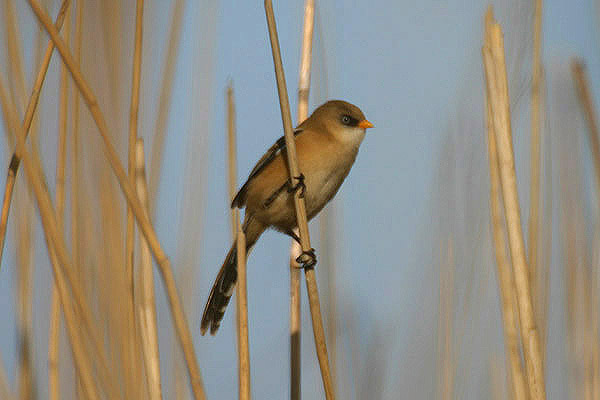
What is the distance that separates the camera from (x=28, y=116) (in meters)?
1.30

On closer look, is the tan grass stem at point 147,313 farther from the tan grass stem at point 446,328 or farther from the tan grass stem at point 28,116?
the tan grass stem at point 446,328

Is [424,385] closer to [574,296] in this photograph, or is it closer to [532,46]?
[574,296]

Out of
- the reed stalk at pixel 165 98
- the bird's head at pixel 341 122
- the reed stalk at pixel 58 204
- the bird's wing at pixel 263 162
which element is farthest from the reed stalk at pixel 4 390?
the bird's head at pixel 341 122

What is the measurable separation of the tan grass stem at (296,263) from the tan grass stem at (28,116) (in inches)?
26.0

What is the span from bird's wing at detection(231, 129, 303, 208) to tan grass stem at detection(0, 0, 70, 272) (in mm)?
980

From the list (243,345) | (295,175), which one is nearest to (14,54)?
(295,175)

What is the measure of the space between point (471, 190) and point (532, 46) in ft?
1.52

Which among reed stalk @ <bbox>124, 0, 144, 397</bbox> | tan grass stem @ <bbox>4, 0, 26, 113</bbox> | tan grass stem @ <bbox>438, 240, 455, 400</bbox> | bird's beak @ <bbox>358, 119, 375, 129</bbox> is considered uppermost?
tan grass stem @ <bbox>4, 0, 26, 113</bbox>

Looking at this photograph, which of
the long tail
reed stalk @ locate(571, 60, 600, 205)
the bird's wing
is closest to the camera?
reed stalk @ locate(571, 60, 600, 205)

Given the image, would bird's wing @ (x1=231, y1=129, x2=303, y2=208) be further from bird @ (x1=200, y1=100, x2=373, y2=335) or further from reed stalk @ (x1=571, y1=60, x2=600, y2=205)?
reed stalk @ (x1=571, y1=60, x2=600, y2=205)

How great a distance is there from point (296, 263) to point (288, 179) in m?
0.40

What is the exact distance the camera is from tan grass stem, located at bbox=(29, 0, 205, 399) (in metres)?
1.08

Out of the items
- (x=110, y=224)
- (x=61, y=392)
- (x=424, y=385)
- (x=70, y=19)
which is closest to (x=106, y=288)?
(x=110, y=224)

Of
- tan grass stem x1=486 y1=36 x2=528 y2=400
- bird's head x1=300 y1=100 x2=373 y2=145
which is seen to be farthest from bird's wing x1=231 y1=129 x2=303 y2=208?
tan grass stem x1=486 y1=36 x2=528 y2=400
